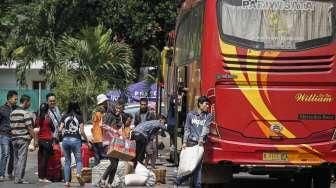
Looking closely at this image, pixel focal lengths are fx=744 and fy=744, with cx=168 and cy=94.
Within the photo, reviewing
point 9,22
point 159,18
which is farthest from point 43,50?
point 9,22

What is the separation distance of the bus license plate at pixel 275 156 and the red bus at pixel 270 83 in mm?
17

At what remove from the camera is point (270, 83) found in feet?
41.3

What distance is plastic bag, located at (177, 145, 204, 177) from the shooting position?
41.7 feet

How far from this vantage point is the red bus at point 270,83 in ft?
41.1

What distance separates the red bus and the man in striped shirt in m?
4.72

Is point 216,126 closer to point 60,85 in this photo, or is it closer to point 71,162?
point 71,162

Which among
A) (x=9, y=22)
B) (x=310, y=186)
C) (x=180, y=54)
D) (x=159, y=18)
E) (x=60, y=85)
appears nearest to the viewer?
(x=310, y=186)

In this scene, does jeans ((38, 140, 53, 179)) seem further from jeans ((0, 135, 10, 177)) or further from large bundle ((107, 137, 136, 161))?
large bundle ((107, 137, 136, 161))

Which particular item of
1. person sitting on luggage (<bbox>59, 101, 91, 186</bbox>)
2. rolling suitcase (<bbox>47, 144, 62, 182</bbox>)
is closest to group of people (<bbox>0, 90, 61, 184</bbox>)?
rolling suitcase (<bbox>47, 144, 62, 182</bbox>)

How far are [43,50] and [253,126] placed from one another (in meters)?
22.2

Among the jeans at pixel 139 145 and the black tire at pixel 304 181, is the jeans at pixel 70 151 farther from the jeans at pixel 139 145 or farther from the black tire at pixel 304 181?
the black tire at pixel 304 181

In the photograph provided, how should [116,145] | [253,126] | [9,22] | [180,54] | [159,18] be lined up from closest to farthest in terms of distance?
[253,126] < [116,145] < [180,54] < [159,18] < [9,22]

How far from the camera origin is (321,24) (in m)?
Result: 12.8

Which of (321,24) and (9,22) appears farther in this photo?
(9,22)
